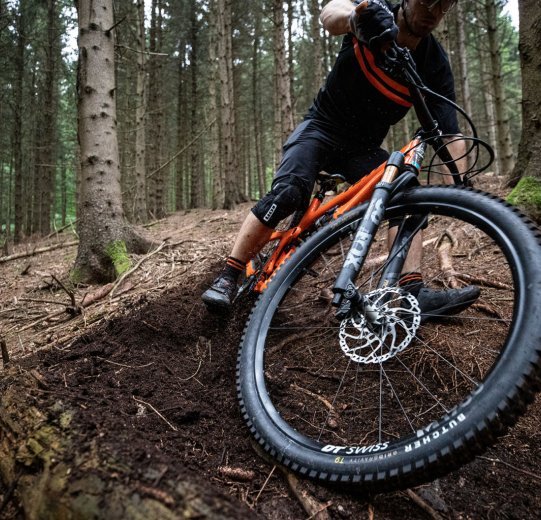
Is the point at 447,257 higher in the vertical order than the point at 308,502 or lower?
higher

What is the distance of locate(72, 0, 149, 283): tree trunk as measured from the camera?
438 cm

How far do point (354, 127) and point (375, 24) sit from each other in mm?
851

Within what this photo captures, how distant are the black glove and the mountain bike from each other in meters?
0.11

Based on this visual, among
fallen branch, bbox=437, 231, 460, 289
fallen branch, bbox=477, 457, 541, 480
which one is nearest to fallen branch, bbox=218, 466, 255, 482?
fallen branch, bbox=477, 457, 541, 480

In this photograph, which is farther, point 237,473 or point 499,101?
point 499,101

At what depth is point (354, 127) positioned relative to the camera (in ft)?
8.76

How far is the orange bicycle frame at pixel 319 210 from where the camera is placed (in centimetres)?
223

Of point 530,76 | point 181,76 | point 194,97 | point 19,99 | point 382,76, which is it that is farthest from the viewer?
point 181,76

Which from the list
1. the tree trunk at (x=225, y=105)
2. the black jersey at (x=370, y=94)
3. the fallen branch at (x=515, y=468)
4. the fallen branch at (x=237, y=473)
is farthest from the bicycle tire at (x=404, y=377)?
the tree trunk at (x=225, y=105)

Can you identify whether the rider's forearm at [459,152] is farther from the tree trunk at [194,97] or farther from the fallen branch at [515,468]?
the tree trunk at [194,97]

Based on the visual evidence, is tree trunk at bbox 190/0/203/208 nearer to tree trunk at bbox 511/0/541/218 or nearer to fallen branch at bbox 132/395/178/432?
tree trunk at bbox 511/0/541/218

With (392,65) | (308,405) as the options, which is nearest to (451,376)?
(308,405)

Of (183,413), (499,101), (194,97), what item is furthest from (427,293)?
(194,97)

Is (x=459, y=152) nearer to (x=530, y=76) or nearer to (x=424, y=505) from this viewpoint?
(x=424, y=505)
